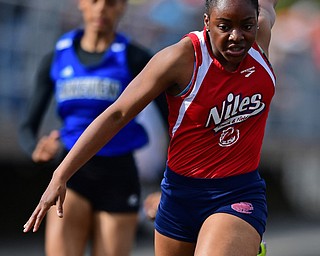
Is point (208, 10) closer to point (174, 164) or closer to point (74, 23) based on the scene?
point (174, 164)

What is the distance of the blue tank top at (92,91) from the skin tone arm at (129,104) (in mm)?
1646

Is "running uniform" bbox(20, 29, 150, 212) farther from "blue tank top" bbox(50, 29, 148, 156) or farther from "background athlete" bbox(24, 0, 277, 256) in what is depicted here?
"background athlete" bbox(24, 0, 277, 256)

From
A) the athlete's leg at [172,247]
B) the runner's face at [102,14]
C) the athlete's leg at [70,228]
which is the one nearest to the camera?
the athlete's leg at [172,247]

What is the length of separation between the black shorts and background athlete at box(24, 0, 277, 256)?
1.44m

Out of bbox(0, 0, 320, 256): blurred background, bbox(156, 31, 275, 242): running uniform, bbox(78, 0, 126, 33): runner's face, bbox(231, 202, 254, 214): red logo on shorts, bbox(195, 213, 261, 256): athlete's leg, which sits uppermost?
bbox(78, 0, 126, 33): runner's face

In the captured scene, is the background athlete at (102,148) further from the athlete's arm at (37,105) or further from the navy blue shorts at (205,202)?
the navy blue shorts at (205,202)

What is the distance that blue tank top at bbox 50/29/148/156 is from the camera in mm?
6422

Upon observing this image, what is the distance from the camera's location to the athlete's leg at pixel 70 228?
6246mm

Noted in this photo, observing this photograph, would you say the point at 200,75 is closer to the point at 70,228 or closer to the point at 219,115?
the point at 219,115

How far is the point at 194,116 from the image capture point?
4.78 m

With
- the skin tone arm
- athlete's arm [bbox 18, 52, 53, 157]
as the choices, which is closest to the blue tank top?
athlete's arm [bbox 18, 52, 53, 157]

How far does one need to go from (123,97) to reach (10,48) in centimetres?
616

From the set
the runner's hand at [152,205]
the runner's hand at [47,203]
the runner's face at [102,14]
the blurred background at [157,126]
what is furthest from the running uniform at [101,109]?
the blurred background at [157,126]

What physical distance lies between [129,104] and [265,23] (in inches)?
42.0
